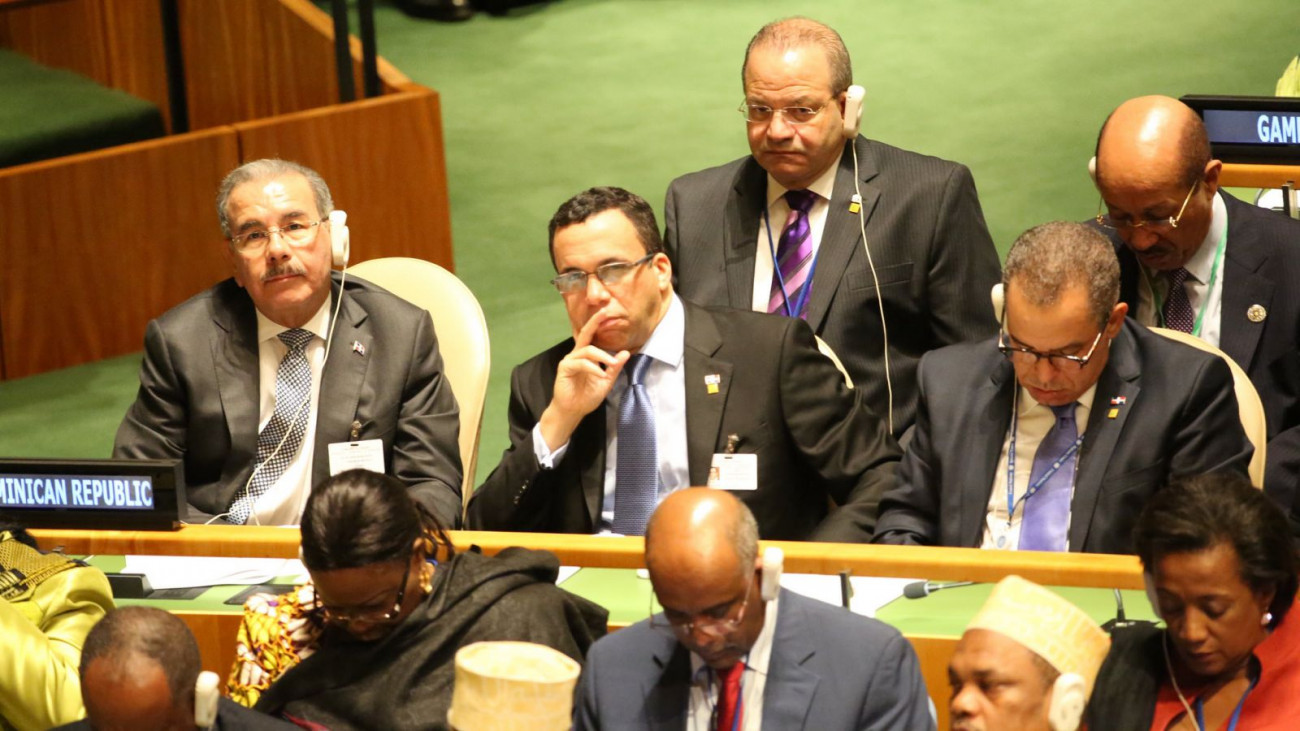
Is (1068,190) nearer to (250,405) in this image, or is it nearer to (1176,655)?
(250,405)

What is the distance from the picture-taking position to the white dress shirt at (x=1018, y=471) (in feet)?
10.9

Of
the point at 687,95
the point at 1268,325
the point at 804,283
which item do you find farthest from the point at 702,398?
the point at 687,95

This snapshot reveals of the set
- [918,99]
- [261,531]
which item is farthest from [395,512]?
[918,99]

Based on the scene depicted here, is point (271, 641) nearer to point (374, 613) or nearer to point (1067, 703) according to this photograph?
point (374, 613)

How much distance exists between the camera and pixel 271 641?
3.00 meters

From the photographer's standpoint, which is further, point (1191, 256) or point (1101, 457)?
point (1191, 256)

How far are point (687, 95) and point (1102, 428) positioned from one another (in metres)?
4.85

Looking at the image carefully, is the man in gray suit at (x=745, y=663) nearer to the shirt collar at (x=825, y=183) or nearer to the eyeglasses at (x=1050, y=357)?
the eyeglasses at (x=1050, y=357)

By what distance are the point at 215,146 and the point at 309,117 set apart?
30 centimetres

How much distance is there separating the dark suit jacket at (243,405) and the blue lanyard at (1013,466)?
1.14 m

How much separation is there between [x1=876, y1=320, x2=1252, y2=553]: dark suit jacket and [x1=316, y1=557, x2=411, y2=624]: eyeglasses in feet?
3.15

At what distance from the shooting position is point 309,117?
5.86 meters

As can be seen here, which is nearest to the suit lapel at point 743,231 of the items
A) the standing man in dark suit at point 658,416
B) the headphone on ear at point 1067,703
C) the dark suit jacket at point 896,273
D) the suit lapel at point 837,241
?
the dark suit jacket at point 896,273

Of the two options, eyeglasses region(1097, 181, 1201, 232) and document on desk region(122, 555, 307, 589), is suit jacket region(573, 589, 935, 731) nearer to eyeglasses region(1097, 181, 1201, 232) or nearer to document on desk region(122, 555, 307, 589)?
document on desk region(122, 555, 307, 589)
